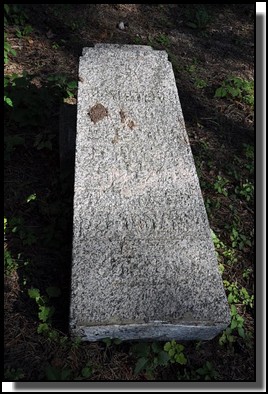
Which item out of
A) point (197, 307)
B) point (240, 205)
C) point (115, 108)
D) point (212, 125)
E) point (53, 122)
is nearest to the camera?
point (197, 307)

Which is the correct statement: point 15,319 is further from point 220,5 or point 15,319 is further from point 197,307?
point 220,5

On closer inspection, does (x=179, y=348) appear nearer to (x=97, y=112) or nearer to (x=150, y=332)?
(x=150, y=332)

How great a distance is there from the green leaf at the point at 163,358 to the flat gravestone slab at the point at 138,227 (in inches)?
4.0

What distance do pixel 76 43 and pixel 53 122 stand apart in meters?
1.44

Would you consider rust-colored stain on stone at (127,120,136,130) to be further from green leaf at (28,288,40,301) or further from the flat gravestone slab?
green leaf at (28,288,40,301)

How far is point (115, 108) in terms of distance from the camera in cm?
303

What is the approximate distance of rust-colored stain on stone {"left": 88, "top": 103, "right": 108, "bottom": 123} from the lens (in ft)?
9.62

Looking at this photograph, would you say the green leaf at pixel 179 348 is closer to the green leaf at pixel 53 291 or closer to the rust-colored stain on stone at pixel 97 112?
the green leaf at pixel 53 291

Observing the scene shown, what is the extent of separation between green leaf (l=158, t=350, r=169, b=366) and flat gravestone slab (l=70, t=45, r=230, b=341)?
0.10 m

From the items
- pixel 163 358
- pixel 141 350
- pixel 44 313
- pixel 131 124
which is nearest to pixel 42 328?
pixel 44 313

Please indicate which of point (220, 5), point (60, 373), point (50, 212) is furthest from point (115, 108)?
point (220, 5)

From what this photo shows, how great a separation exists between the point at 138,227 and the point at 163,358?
0.75 meters

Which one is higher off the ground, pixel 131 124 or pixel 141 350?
pixel 131 124

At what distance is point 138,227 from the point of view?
8.03 ft
